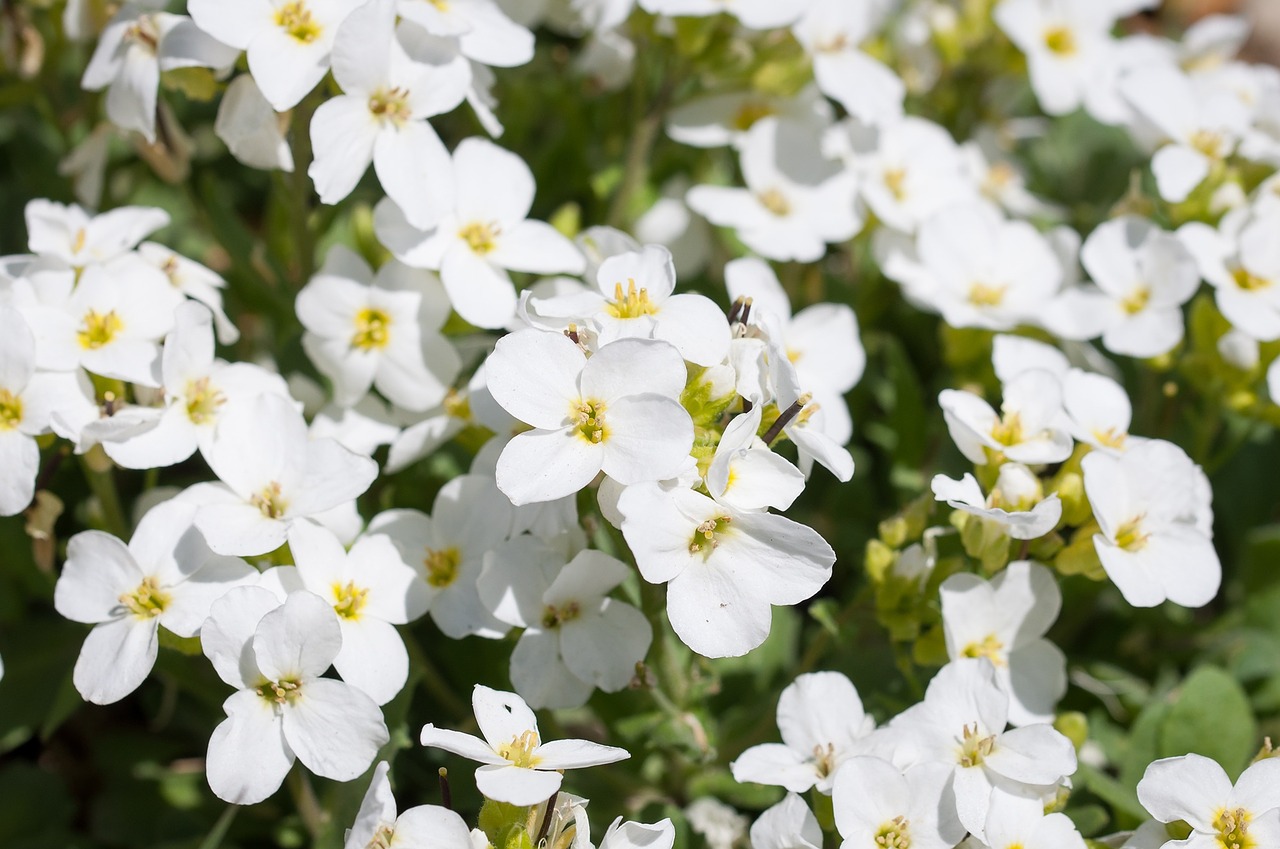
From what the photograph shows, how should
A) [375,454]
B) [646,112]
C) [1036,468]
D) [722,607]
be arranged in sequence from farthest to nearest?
[646,112] → [375,454] → [1036,468] → [722,607]

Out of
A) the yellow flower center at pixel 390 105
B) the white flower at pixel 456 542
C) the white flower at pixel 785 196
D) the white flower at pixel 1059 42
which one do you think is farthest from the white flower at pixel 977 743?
the white flower at pixel 1059 42

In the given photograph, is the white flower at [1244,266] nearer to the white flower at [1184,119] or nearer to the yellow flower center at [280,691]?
the white flower at [1184,119]

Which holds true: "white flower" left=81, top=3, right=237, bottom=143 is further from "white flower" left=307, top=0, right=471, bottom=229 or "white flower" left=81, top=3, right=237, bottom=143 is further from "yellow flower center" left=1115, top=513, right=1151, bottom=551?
"yellow flower center" left=1115, top=513, right=1151, bottom=551

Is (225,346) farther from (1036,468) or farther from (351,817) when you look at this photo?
(1036,468)

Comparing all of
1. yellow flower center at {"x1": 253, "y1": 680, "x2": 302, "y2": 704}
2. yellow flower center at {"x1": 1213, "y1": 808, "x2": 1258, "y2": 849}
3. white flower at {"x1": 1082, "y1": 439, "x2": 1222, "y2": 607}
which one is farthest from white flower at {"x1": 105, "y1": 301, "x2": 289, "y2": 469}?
yellow flower center at {"x1": 1213, "y1": 808, "x2": 1258, "y2": 849}

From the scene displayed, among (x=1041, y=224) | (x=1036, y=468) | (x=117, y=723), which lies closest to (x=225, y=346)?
(x=117, y=723)

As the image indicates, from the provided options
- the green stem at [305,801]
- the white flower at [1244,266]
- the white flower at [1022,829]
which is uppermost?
the white flower at [1244,266]
